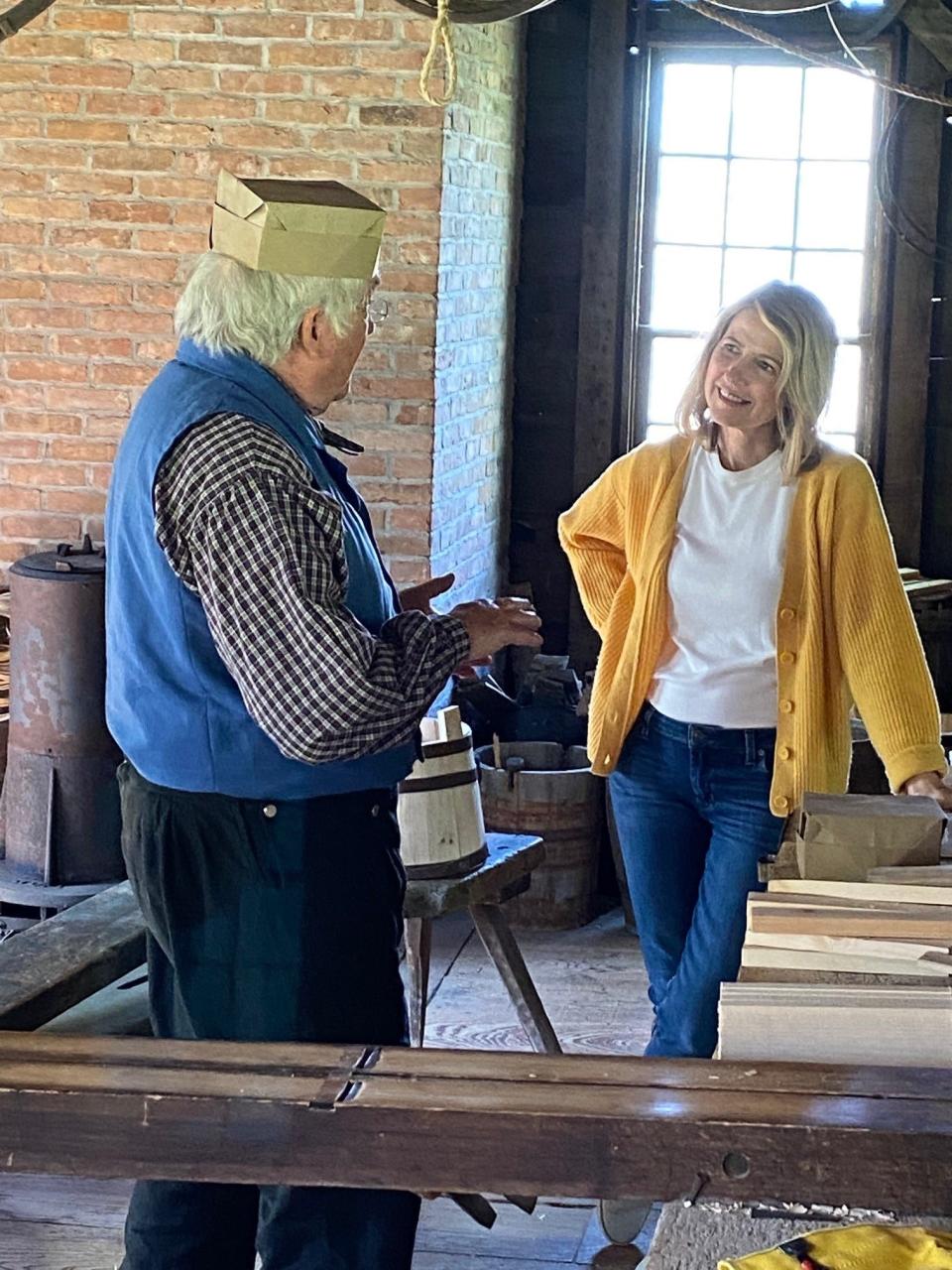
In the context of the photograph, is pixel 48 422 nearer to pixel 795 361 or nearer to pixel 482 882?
pixel 482 882

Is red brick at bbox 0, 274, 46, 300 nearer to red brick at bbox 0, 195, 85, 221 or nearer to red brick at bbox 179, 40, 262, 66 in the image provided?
red brick at bbox 0, 195, 85, 221

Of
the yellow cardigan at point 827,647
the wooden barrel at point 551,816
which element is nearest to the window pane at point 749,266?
the wooden barrel at point 551,816

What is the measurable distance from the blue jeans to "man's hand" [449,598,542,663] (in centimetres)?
54

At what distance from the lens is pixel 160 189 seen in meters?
4.68

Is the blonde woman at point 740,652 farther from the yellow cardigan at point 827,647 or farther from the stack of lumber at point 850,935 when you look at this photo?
the stack of lumber at point 850,935

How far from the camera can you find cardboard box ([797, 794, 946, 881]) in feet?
6.77

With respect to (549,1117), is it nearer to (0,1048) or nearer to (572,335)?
(0,1048)

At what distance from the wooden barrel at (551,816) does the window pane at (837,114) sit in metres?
2.24

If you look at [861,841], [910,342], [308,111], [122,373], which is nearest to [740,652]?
[861,841]

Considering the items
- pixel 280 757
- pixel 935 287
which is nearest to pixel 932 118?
pixel 935 287

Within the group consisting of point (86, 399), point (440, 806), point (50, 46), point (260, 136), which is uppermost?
point (50, 46)

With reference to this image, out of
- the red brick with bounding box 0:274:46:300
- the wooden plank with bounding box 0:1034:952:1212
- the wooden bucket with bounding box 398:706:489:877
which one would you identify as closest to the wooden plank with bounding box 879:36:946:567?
the red brick with bounding box 0:274:46:300

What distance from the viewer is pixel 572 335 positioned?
5.96 metres

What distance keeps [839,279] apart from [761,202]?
37cm
